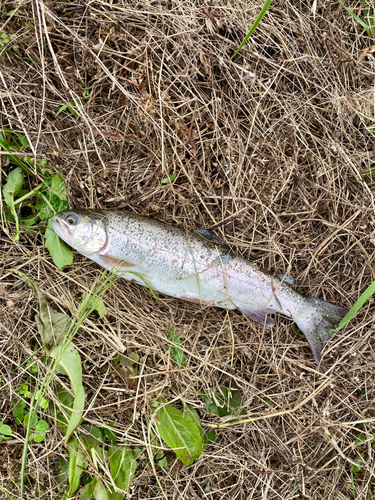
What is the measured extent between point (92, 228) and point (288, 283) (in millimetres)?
1662

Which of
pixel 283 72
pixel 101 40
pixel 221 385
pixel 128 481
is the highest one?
pixel 283 72

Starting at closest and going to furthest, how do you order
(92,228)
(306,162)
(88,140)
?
(92,228)
(88,140)
(306,162)

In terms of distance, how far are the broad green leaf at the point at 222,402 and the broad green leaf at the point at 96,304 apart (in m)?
1.07

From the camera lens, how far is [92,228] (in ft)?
8.84

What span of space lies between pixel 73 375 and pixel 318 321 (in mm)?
2004

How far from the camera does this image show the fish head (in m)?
2.68

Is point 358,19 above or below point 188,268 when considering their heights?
above

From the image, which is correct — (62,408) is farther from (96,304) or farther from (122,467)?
(96,304)

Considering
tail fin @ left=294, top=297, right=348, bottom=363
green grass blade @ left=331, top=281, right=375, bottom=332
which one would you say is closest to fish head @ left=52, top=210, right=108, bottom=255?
tail fin @ left=294, top=297, right=348, bottom=363

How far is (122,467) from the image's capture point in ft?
8.91

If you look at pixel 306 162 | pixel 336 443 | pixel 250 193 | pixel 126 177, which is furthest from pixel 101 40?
pixel 336 443

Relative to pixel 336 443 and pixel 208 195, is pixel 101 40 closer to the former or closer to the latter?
pixel 208 195

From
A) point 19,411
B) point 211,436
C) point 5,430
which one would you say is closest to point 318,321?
point 211,436

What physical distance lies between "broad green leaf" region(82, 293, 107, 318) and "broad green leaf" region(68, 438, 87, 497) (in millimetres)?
981
